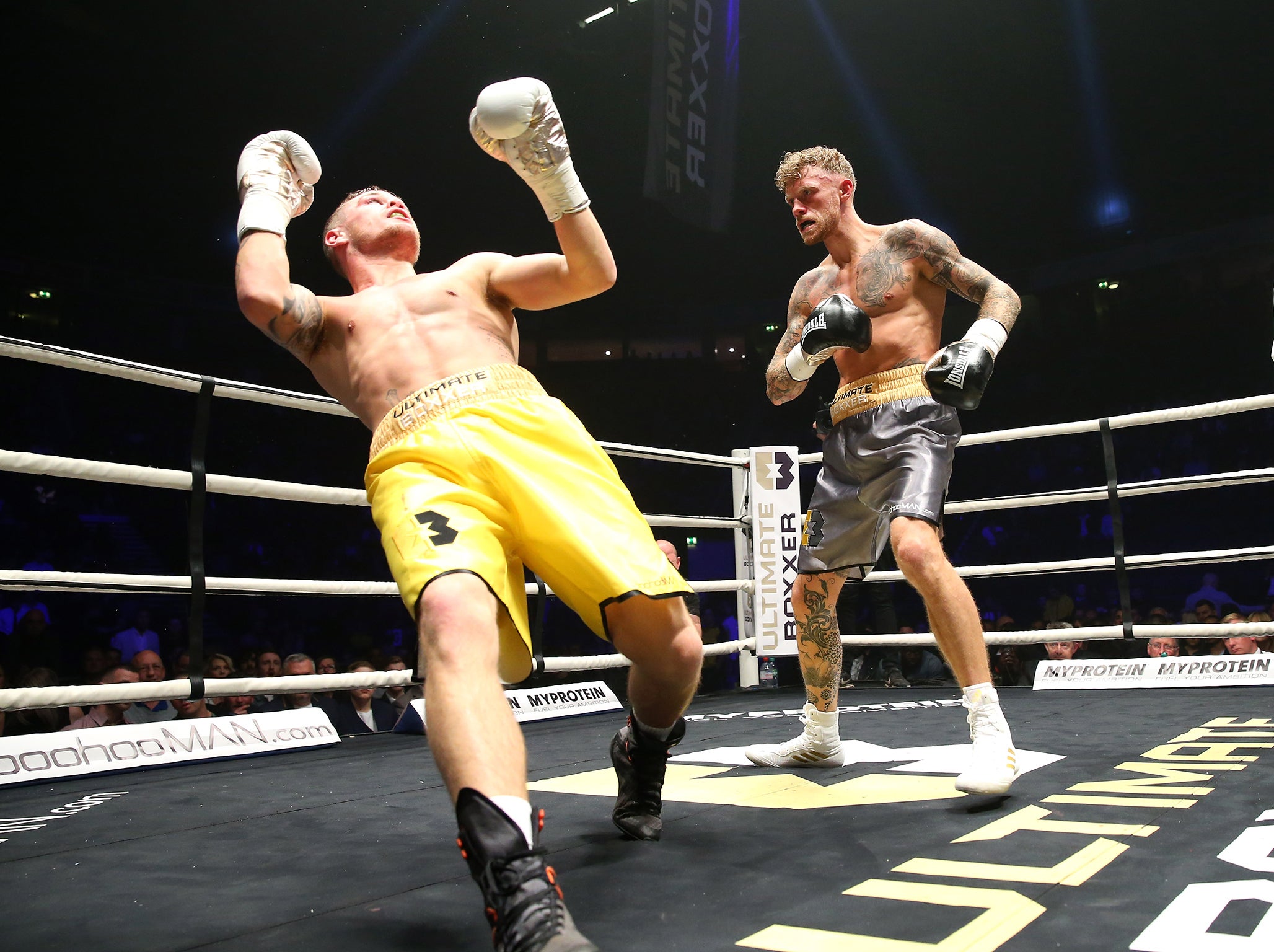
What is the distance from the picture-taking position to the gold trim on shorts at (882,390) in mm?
1918

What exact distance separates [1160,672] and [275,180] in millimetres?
2921

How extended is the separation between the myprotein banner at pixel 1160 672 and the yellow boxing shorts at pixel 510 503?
7.86 feet

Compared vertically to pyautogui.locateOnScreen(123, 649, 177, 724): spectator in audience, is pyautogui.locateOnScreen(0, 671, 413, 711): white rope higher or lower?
higher

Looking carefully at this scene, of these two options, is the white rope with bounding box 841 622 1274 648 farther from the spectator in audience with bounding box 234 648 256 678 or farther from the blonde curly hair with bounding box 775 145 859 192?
the spectator in audience with bounding box 234 648 256 678

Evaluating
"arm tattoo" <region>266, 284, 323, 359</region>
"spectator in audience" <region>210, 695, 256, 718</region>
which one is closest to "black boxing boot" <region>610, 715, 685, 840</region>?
"arm tattoo" <region>266, 284, 323, 359</region>

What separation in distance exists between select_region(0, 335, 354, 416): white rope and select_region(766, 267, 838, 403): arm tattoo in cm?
99

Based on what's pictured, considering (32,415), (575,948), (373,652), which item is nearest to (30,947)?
(575,948)

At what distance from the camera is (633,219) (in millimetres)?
10961

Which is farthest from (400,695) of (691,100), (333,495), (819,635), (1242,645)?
(691,100)

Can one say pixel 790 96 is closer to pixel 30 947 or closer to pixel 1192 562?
pixel 1192 562

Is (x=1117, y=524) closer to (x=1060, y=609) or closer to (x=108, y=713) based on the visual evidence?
(x=108, y=713)

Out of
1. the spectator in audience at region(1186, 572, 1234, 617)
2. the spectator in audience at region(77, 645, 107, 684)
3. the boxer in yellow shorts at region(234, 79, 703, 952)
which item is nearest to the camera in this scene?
the boxer in yellow shorts at region(234, 79, 703, 952)

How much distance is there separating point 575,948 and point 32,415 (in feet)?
27.0

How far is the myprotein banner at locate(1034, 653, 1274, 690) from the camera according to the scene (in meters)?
2.85
